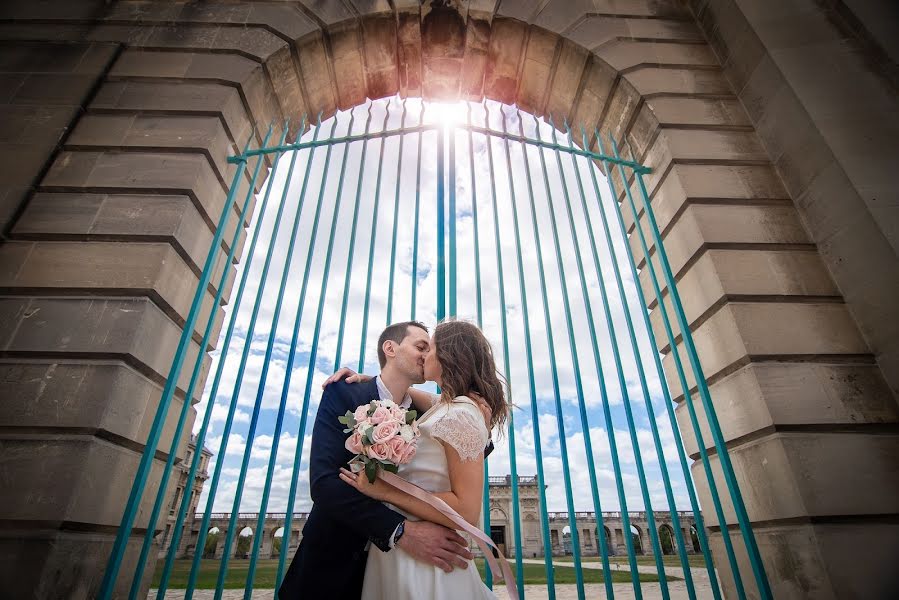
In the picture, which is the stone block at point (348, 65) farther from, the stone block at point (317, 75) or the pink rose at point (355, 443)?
the pink rose at point (355, 443)

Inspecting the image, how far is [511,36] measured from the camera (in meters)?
5.38

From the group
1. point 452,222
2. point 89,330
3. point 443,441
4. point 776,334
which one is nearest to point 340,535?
point 443,441

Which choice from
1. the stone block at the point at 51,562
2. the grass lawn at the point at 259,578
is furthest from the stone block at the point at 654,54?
the grass lawn at the point at 259,578

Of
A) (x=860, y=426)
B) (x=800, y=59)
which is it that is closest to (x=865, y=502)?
(x=860, y=426)

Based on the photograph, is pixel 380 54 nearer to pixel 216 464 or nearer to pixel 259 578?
pixel 216 464

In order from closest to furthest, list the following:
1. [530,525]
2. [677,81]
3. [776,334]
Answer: [776,334] → [677,81] → [530,525]

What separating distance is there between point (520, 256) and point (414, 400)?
5.53 ft

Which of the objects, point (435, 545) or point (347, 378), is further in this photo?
point (347, 378)

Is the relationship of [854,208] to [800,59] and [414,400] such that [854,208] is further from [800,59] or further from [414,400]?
[414,400]

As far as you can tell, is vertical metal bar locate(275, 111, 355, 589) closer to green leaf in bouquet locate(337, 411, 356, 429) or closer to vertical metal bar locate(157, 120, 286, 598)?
vertical metal bar locate(157, 120, 286, 598)

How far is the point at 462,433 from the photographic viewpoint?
1.96m

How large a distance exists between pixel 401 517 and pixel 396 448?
402 mm

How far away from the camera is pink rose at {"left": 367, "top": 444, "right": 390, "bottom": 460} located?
177 cm

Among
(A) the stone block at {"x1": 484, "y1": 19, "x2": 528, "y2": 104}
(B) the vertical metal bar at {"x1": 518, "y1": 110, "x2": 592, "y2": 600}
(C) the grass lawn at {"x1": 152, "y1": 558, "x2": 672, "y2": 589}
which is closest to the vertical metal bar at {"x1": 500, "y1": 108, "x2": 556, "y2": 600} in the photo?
(B) the vertical metal bar at {"x1": 518, "y1": 110, "x2": 592, "y2": 600}
